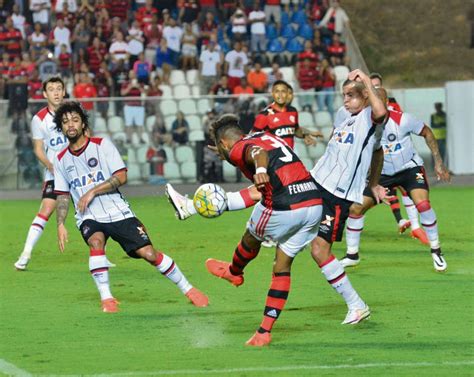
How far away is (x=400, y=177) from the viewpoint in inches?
599

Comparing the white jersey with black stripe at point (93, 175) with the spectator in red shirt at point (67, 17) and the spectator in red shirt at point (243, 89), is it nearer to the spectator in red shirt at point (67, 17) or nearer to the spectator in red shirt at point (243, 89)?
the spectator in red shirt at point (243, 89)

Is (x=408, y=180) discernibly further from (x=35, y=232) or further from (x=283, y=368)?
(x=283, y=368)

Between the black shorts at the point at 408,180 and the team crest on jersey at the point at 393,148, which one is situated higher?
the team crest on jersey at the point at 393,148

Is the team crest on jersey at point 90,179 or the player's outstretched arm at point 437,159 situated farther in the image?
the player's outstretched arm at point 437,159

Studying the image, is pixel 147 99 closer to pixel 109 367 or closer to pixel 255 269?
pixel 255 269

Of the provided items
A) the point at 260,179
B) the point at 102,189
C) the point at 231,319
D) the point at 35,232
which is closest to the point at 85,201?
the point at 102,189

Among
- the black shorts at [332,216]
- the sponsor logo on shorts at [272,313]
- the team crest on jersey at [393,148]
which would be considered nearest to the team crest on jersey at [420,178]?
the team crest on jersey at [393,148]

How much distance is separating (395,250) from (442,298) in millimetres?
4313

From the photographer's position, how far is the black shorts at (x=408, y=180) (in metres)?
15.0

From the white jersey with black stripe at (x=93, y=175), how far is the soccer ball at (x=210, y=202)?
1.83 m

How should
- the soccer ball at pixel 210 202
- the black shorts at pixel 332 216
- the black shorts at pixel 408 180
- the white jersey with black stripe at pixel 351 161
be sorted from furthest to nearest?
the black shorts at pixel 408 180
the white jersey with black stripe at pixel 351 161
the black shorts at pixel 332 216
the soccer ball at pixel 210 202

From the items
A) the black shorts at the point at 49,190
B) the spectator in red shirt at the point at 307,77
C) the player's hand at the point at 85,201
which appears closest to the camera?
the player's hand at the point at 85,201

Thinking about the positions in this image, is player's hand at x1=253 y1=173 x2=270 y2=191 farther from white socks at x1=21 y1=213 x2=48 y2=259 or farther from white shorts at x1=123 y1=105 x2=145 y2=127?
white shorts at x1=123 y1=105 x2=145 y2=127

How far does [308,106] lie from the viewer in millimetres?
28266
